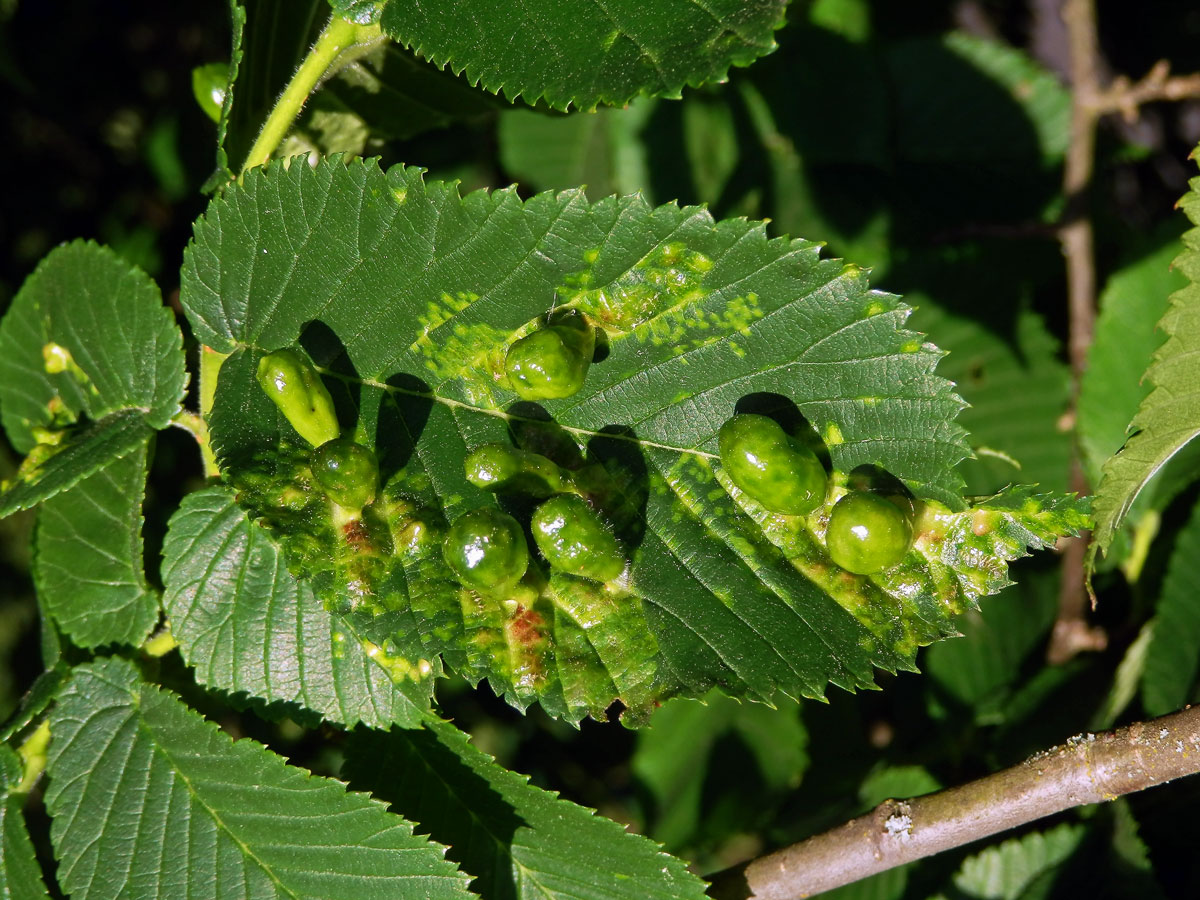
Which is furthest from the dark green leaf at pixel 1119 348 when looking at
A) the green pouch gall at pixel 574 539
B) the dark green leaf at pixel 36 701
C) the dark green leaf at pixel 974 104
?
the dark green leaf at pixel 36 701

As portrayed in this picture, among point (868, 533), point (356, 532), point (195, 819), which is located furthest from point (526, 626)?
point (195, 819)

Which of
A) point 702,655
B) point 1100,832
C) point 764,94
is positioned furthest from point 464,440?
point 764,94

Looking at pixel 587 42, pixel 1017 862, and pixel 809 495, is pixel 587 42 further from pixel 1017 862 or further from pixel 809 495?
pixel 1017 862

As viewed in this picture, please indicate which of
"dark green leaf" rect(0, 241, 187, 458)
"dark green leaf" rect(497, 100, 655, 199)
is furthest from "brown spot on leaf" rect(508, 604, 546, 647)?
"dark green leaf" rect(497, 100, 655, 199)

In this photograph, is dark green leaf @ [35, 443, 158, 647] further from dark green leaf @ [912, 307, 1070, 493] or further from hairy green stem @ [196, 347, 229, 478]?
dark green leaf @ [912, 307, 1070, 493]

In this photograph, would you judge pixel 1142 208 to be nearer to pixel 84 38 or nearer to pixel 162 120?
pixel 162 120

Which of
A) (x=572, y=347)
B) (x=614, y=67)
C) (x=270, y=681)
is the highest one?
(x=614, y=67)
